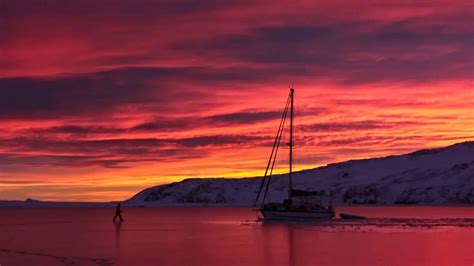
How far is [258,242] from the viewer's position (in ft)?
169

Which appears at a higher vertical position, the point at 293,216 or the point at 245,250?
the point at 293,216

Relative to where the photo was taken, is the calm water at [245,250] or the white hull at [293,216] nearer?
the calm water at [245,250]

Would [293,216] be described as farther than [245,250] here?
Yes

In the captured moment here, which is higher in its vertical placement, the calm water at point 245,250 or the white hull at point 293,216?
the white hull at point 293,216

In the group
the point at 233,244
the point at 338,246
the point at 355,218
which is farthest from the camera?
the point at 355,218

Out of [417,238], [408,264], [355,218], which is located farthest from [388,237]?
[355,218]

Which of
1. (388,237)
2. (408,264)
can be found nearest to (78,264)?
(408,264)

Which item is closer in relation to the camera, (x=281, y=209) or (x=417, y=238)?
(x=417, y=238)

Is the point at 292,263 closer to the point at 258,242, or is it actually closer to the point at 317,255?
the point at 317,255

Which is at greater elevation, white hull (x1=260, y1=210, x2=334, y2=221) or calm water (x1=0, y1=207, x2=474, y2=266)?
white hull (x1=260, y1=210, x2=334, y2=221)

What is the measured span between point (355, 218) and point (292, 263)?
→ 199 ft

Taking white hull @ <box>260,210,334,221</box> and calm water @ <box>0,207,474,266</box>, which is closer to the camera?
calm water @ <box>0,207,474,266</box>

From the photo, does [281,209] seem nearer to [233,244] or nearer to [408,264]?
[233,244]

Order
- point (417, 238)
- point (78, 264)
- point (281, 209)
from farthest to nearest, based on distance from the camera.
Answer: point (281, 209)
point (417, 238)
point (78, 264)
